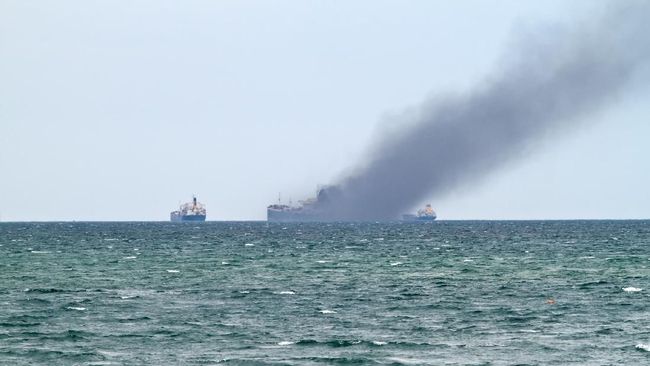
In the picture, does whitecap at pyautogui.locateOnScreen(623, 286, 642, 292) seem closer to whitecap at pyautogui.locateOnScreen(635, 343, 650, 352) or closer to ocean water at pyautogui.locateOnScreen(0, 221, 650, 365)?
ocean water at pyautogui.locateOnScreen(0, 221, 650, 365)

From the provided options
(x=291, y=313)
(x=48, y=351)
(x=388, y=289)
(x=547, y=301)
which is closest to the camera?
(x=48, y=351)

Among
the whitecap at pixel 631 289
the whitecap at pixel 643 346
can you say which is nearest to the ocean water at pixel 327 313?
the whitecap at pixel 643 346

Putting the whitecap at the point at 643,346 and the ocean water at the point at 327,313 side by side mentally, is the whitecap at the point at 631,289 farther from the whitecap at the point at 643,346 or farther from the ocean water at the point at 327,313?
the whitecap at the point at 643,346

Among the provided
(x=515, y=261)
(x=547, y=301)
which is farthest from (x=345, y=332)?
(x=515, y=261)

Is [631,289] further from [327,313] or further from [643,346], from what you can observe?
[643,346]

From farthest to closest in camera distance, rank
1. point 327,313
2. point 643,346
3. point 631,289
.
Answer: point 631,289 < point 327,313 < point 643,346

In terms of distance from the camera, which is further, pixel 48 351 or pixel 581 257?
pixel 581 257

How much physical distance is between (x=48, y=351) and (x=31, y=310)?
1316 centimetres

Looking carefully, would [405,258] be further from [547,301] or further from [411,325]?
[411,325]

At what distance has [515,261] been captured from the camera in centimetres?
9131

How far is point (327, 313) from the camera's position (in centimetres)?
5031

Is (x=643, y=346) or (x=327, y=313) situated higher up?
(x=327, y=313)

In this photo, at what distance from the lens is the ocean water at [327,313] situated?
38.8 m

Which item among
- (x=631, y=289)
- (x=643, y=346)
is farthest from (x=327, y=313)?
(x=631, y=289)
